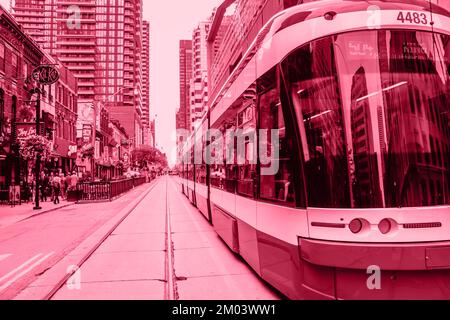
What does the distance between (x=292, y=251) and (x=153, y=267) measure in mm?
3839

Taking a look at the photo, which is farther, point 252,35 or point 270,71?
point 252,35

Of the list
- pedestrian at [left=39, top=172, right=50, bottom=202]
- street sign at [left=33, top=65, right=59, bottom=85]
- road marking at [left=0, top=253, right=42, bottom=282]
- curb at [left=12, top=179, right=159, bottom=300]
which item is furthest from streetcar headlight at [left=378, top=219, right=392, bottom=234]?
pedestrian at [left=39, top=172, right=50, bottom=202]

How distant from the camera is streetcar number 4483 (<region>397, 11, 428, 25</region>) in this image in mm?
4363

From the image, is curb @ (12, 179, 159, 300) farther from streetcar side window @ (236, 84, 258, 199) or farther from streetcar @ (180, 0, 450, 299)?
streetcar @ (180, 0, 450, 299)

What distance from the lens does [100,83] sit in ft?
470

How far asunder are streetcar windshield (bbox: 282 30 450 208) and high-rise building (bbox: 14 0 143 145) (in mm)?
127805

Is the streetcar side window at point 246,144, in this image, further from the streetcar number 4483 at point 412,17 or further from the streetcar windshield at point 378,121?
the streetcar number 4483 at point 412,17

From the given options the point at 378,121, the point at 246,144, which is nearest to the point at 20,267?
the point at 246,144

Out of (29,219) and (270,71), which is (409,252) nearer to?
(270,71)

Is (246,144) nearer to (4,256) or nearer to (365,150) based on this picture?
(365,150)

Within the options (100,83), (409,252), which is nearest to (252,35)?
(409,252)

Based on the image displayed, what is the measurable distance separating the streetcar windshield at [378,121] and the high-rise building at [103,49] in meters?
128

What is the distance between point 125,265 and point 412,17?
242 inches

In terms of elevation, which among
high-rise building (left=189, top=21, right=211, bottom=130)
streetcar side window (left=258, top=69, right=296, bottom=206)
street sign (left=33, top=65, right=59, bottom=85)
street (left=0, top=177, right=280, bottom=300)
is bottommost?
street (left=0, top=177, right=280, bottom=300)
